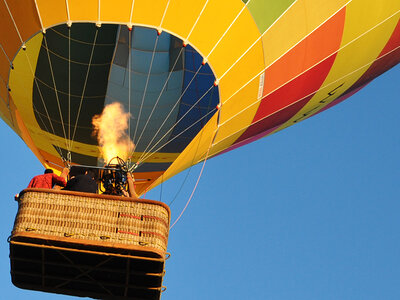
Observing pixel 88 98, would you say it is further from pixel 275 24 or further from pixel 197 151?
pixel 275 24

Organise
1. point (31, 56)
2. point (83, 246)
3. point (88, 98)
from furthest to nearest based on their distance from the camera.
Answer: point (88, 98), point (31, 56), point (83, 246)

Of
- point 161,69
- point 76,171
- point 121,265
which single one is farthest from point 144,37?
point 121,265

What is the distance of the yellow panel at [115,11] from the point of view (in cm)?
736

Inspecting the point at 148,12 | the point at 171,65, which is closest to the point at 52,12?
the point at 148,12

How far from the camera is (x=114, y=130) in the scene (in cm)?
864

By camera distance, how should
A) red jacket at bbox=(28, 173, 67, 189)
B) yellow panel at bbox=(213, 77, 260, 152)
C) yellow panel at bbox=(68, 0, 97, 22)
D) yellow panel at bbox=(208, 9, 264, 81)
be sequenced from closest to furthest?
red jacket at bbox=(28, 173, 67, 189) < yellow panel at bbox=(68, 0, 97, 22) < yellow panel at bbox=(208, 9, 264, 81) < yellow panel at bbox=(213, 77, 260, 152)

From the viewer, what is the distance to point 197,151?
8.94 m

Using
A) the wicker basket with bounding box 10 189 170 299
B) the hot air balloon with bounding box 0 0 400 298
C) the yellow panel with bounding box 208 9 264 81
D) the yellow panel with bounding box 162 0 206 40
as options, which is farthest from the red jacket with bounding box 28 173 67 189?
the yellow panel with bounding box 208 9 264 81

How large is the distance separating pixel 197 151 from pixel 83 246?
2772mm

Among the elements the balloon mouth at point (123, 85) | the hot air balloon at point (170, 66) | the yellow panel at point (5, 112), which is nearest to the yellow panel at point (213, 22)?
the hot air balloon at point (170, 66)

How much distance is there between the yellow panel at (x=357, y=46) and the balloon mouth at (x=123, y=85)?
67.2 inches

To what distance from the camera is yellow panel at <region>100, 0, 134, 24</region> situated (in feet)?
24.2

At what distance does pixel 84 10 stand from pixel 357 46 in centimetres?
327

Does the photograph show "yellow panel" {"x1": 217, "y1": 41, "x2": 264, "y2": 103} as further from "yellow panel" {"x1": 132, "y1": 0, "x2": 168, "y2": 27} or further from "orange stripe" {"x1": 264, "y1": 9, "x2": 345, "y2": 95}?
"yellow panel" {"x1": 132, "y1": 0, "x2": 168, "y2": 27}
